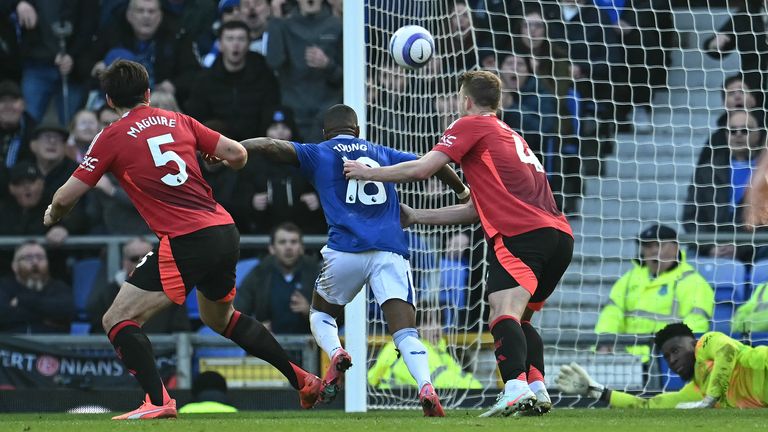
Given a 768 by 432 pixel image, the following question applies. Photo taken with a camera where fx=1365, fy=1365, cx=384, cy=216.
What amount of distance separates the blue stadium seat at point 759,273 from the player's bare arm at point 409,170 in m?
4.71

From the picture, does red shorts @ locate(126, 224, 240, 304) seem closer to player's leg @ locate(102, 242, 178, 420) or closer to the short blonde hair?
player's leg @ locate(102, 242, 178, 420)

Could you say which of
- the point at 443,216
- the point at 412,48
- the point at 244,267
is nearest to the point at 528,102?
the point at 244,267

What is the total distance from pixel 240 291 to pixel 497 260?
477 centimetres

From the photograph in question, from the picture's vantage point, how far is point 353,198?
829cm

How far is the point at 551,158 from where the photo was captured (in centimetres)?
1266

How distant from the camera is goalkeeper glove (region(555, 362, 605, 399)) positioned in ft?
33.5

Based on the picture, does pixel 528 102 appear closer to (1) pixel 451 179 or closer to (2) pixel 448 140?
(1) pixel 451 179

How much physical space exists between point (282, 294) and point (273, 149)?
12.8 ft

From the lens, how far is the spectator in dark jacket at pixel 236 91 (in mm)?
12852

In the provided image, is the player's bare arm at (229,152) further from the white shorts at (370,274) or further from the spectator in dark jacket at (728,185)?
the spectator in dark jacket at (728,185)

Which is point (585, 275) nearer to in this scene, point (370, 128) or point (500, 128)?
point (370, 128)

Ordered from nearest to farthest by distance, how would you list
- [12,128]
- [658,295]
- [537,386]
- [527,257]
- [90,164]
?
[90,164] < [527,257] < [537,386] < [658,295] < [12,128]

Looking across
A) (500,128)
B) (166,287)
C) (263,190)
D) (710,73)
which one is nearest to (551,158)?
(710,73)

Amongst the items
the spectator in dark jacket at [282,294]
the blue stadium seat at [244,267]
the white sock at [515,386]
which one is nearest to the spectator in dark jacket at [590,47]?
the spectator in dark jacket at [282,294]
